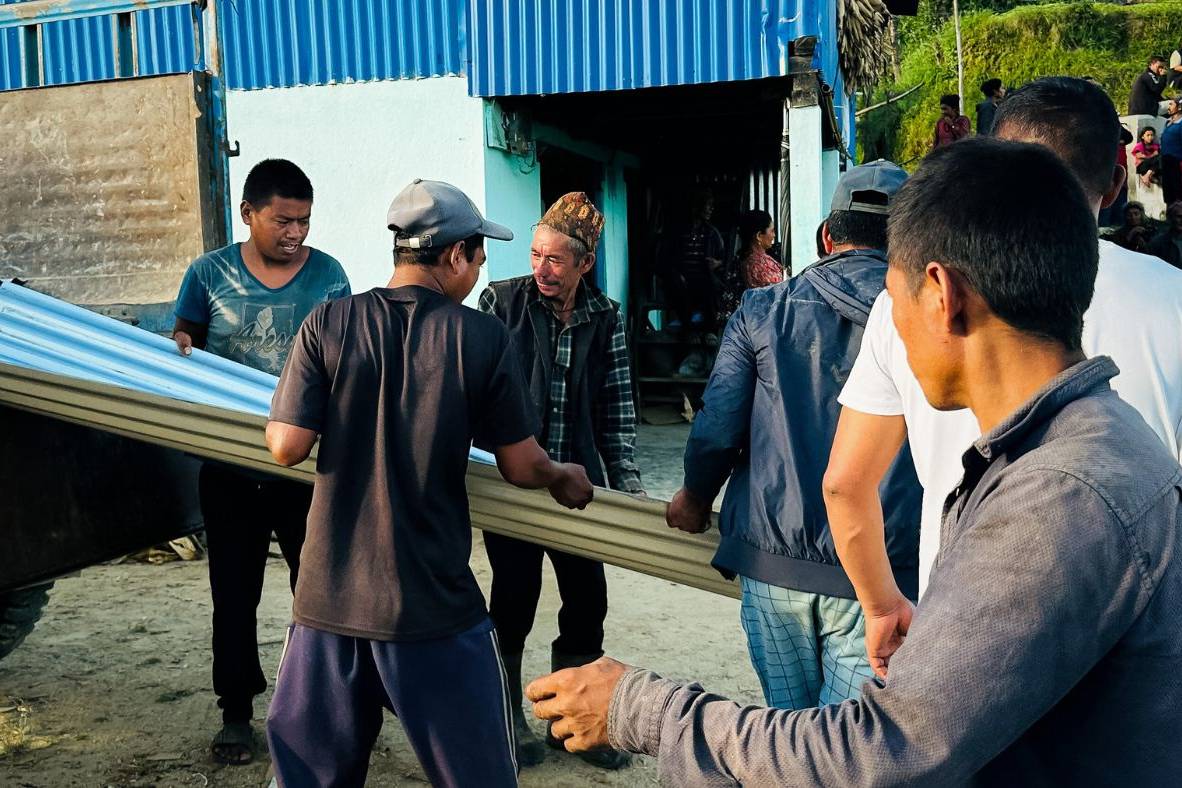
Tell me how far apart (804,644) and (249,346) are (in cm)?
184

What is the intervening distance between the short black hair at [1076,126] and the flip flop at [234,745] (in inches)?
96.6

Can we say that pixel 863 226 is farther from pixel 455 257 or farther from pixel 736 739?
pixel 736 739

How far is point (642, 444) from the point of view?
8.16 m

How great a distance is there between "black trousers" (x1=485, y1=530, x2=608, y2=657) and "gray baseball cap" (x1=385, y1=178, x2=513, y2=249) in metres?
1.14

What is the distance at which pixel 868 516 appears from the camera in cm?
181

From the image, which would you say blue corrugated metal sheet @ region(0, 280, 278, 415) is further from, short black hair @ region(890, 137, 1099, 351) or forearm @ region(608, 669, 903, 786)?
short black hair @ region(890, 137, 1099, 351)

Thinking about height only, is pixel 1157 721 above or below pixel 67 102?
below

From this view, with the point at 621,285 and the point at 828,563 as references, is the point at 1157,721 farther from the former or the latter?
the point at 621,285

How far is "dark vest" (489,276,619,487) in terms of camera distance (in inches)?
118

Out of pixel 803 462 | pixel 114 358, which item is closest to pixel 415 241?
pixel 803 462

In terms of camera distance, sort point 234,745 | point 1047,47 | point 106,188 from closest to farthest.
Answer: point 234,745 → point 106,188 → point 1047,47

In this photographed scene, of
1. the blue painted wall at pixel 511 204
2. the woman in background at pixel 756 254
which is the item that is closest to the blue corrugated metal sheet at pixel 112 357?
the blue painted wall at pixel 511 204

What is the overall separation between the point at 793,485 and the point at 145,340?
188cm

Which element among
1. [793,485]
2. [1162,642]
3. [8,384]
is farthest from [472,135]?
[1162,642]
